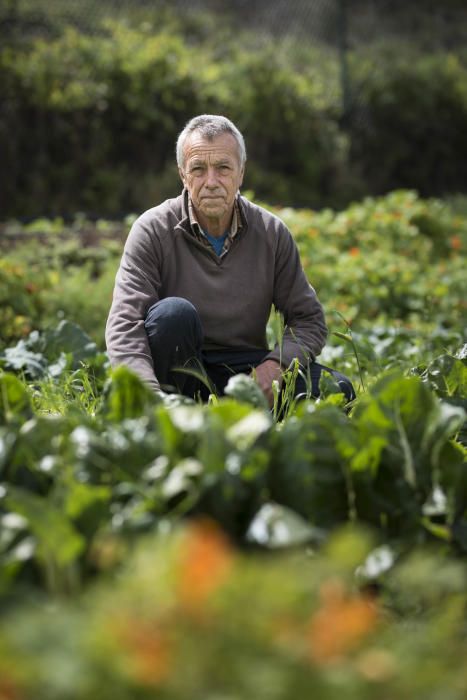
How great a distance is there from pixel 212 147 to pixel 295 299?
1.91ft

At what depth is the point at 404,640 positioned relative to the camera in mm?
1163

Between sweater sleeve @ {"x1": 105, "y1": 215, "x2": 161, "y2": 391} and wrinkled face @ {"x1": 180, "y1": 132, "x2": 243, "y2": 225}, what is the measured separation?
0.64ft

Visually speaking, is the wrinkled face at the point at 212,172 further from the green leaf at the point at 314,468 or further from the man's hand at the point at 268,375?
the green leaf at the point at 314,468

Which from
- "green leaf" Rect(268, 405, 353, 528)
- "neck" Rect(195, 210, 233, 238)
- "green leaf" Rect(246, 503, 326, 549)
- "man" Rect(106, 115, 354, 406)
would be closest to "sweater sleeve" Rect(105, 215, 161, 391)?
"man" Rect(106, 115, 354, 406)

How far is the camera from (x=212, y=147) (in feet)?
10.3

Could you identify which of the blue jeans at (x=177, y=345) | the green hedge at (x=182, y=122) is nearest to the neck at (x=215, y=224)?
the blue jeans at (x=177, y=345)

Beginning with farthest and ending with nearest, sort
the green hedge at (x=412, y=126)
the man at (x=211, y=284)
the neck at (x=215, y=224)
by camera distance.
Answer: the green hedge at (x=412, y=126)
the neck at (x=215, y=224)
the man at (x=211, y=284)

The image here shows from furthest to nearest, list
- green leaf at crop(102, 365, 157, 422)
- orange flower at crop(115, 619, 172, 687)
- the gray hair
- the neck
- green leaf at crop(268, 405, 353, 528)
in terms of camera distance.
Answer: the neck → the gray hair → green leaf at crop(102, 365, 157, 422) → green leaf at crop(268, 405, 353, 528) → orange flower at crop(115, 619, 172, 687)

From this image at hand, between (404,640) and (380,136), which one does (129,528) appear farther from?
(380,136)

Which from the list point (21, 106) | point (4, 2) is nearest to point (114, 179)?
point (21, 106)

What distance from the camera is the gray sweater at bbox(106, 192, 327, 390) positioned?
3.18 m

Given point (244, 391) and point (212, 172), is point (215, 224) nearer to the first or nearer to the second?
point (212, 172)

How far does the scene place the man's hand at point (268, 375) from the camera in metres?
3.07

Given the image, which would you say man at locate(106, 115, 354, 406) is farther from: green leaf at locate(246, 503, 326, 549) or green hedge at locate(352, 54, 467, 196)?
green hedge at locate(352, 54, 467, 196)
